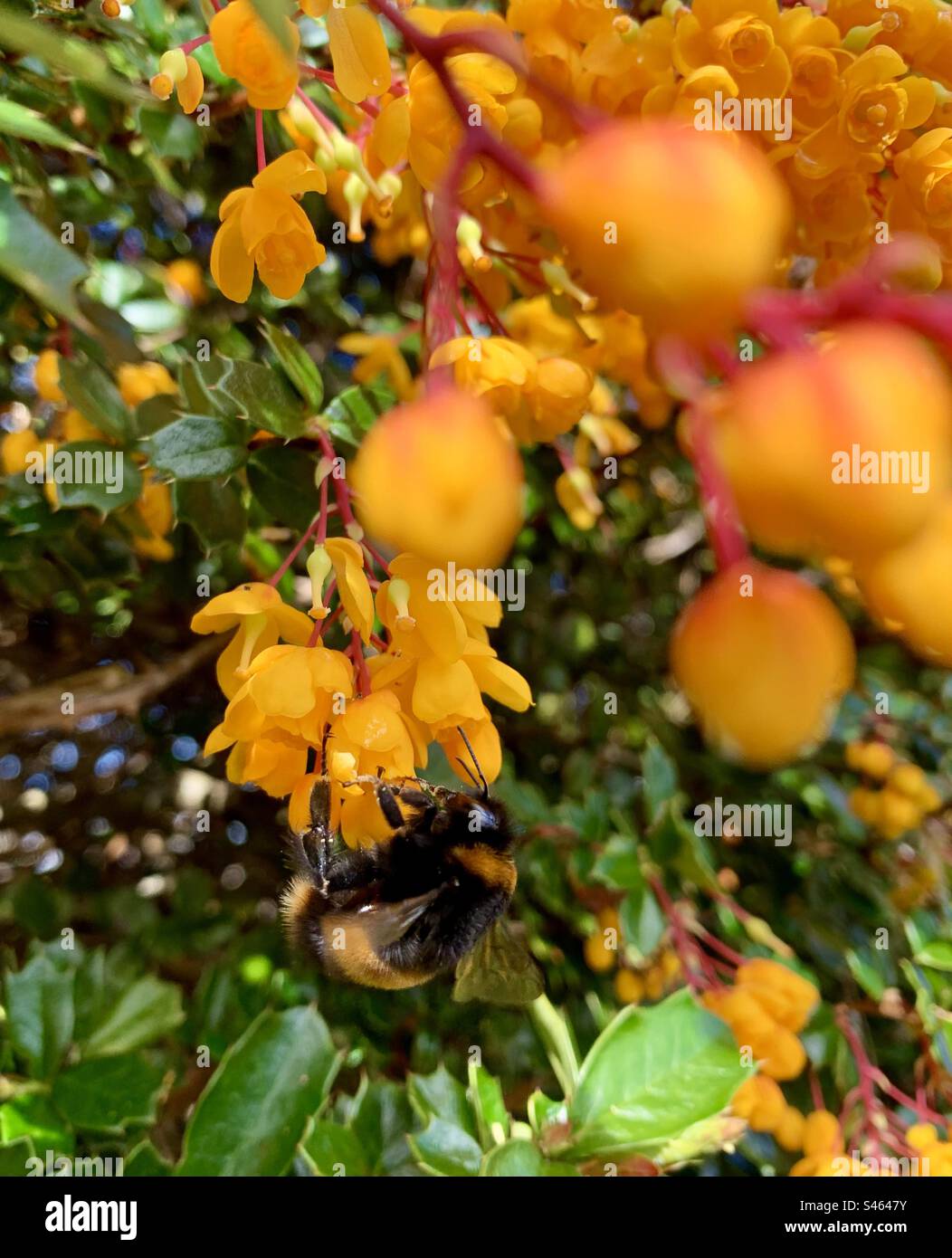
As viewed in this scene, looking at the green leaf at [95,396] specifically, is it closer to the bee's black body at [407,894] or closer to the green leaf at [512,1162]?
the bee's black body at [407,894]

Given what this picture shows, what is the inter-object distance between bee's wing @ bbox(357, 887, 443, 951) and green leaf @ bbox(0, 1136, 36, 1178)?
1.25 ft

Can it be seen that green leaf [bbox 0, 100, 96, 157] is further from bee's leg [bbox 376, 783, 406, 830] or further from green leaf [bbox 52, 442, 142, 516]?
bee's leg [bbox 376, 783, 406, 830]

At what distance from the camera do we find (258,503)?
932mm

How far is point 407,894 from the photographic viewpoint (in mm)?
928

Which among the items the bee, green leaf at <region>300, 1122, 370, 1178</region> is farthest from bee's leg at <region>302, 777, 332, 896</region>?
green leaf at <region>300, 1122, 370, 1178</region>

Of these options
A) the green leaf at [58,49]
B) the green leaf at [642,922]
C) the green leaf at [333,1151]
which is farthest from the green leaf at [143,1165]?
the green leaf at [58,49]

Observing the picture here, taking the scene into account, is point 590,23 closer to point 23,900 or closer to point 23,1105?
point 23,1105

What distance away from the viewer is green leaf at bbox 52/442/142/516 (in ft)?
3.06

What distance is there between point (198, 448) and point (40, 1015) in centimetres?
69

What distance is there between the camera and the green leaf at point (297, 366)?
0.85 metres

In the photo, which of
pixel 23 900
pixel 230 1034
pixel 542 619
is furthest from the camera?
pixel 542 619

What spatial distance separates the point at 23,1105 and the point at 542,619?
42.8 inches
